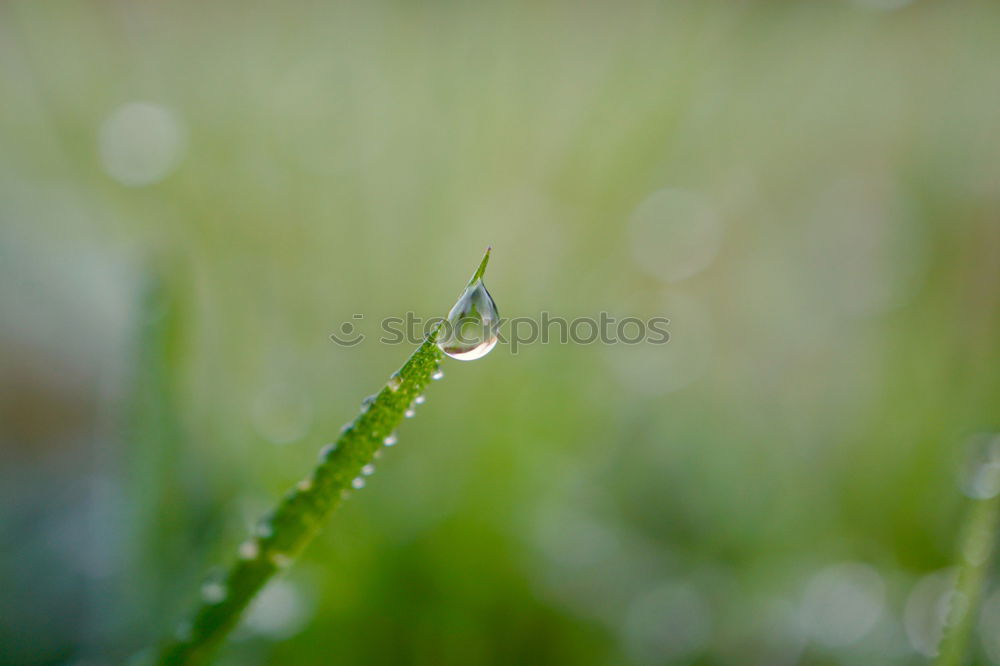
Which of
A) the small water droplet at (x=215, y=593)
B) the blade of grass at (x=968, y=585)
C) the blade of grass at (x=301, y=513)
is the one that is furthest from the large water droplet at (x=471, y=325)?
the blade of grass at (x=968, y=585)

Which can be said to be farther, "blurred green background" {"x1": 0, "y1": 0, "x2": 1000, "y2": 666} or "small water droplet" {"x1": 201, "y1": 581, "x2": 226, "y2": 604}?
"blurred green background" {"x1": 0, "y1": 0, "x2": 1000, "y2": 666}

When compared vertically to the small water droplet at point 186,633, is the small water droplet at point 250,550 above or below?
above

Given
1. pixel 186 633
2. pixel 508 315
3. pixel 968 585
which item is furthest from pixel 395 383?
pixel 508 315

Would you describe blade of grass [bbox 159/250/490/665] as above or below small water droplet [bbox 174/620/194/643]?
above

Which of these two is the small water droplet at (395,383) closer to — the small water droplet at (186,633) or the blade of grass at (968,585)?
the small water droplet at (186,633)

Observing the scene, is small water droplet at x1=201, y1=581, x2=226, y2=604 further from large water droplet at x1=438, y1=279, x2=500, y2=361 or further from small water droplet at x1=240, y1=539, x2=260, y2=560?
large water droplet at x1=438, y1=279, x2=500, y2=361

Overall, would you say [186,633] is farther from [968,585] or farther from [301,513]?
[968,585]

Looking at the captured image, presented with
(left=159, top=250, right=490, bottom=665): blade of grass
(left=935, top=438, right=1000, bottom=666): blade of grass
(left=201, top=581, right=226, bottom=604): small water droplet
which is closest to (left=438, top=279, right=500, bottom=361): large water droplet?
(left=159, top=250, right=490, bottom=665): blade of grass
